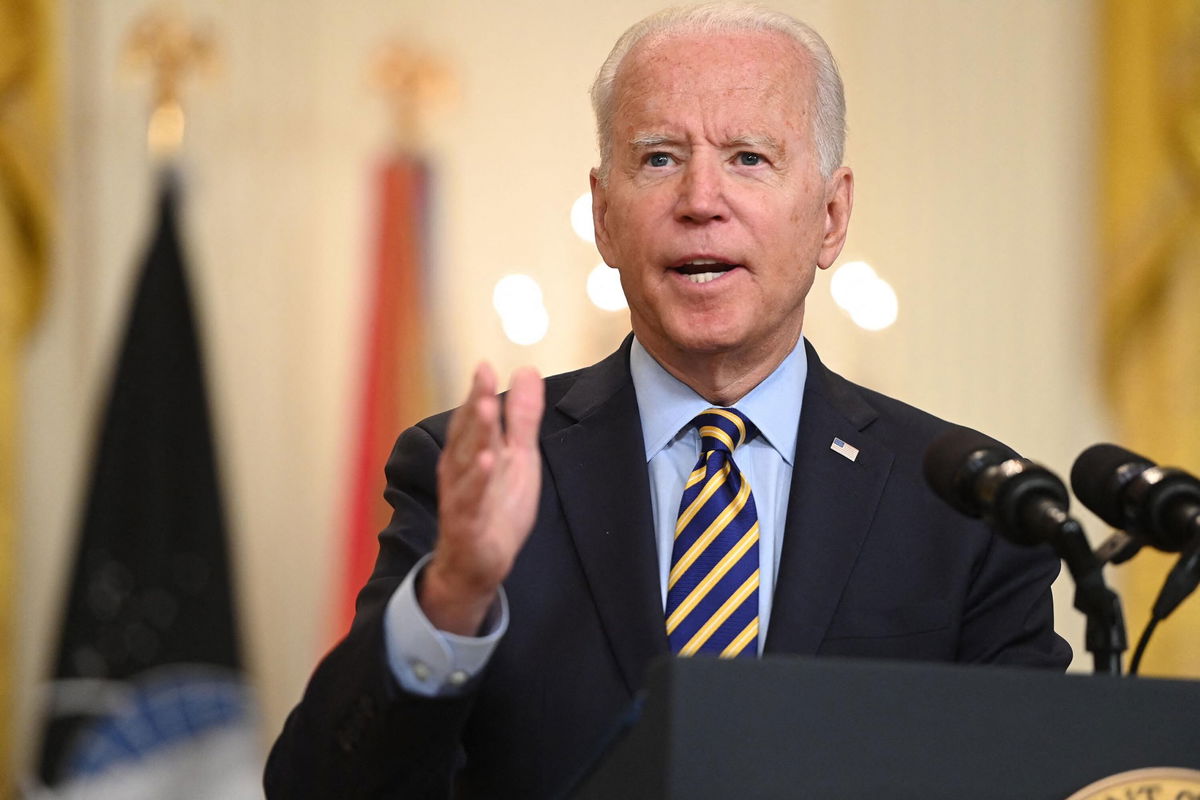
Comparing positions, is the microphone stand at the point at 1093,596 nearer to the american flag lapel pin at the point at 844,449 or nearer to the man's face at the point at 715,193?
the american flag lapel pin at the point at 844,449

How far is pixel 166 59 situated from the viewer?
5.36 meters

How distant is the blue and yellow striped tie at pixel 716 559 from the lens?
6.17ft

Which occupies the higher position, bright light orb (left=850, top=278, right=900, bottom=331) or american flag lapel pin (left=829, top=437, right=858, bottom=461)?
bright light orb (left=850, top=278, right=900, bottom=331)

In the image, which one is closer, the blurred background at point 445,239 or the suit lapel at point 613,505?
the suit lapel at point 613,505

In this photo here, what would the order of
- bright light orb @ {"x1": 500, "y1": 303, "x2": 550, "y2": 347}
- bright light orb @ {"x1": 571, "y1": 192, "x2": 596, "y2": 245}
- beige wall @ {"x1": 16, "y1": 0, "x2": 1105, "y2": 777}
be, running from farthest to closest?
bright light orb @ {"x1": 571, "y1": 192, "x2": 596, "y2": 245} < bright light orb @ {"x1": 500, "y1": 303, "x2": 550, "y2": 347} < beige wall @ {"x1": 16, "y1": 0, "x2": 1105, "y2": 777}

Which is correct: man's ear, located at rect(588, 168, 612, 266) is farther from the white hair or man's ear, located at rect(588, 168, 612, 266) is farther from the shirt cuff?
the shirt cuff

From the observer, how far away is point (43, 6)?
16.1ft

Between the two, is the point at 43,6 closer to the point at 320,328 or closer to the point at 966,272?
the point at 320,328

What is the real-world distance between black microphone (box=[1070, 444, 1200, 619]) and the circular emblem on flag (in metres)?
0.19

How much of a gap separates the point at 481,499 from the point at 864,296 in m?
3.84

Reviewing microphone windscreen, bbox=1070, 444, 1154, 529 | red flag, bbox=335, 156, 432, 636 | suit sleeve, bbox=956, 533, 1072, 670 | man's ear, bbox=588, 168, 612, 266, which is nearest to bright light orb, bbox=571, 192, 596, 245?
red flag, bbox=335, 156, 432, 636

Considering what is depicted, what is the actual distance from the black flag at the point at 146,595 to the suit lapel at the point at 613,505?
3.01 m

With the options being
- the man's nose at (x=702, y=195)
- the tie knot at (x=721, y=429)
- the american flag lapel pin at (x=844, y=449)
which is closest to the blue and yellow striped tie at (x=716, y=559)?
the tie knot at (x=721, y=429)

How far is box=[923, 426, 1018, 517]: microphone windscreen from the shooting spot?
1493mm
